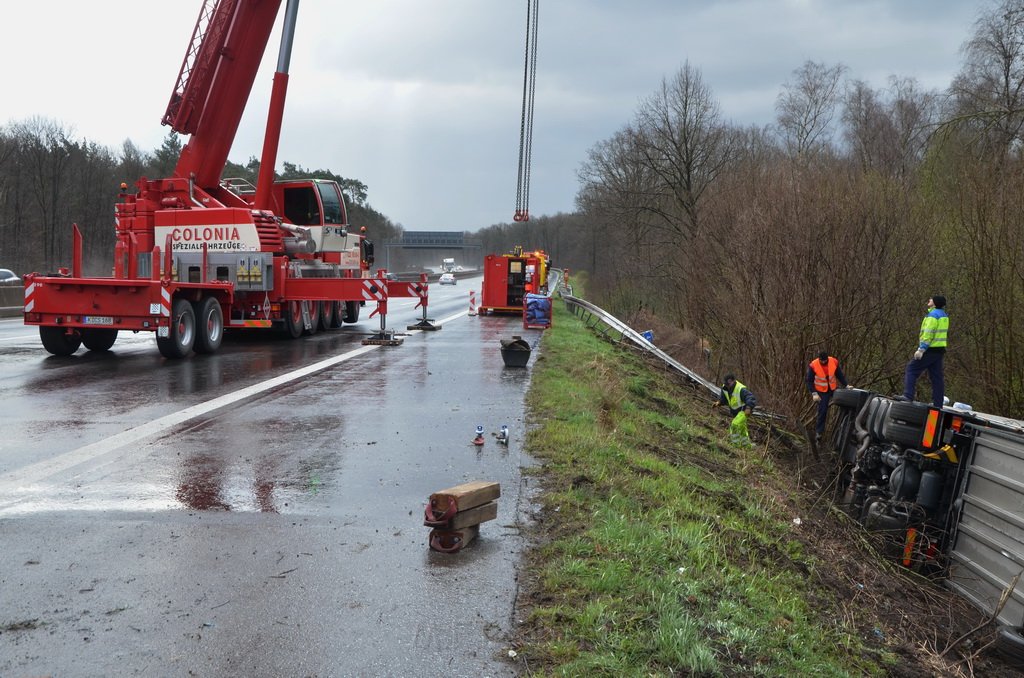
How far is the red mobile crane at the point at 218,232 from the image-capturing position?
13633mm

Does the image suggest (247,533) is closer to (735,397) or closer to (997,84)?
(735,397)

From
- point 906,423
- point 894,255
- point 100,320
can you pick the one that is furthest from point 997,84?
point 100,320

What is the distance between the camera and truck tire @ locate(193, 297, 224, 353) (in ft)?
44.5

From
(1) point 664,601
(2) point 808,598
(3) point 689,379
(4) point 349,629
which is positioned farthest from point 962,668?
(3) point 689,379

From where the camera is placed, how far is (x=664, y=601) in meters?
3.95

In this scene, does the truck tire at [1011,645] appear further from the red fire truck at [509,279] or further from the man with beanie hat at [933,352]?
the red fire truck at [509,279]

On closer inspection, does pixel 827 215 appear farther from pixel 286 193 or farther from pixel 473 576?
pixel 286 193

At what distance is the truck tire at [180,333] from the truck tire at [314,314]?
4.79 meters

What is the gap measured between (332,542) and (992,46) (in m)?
16.9

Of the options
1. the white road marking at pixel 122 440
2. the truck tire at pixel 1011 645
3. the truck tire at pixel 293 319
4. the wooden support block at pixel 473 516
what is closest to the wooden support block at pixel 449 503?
the wooden support block at pixel 473 516

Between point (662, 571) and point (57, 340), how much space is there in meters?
11.9

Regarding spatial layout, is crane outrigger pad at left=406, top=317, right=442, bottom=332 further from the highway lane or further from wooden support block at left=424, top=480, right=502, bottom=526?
wooden support block at left=424, top=480, right=502, bottom=526

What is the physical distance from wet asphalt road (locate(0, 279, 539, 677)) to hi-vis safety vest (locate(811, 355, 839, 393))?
5.56 m

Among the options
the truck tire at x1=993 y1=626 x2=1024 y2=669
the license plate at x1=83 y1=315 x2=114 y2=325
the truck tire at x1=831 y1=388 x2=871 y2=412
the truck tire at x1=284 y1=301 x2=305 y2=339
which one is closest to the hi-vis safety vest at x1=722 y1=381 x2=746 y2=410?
the truck tire at x1=831 y1=388 x2=871 y2=412
